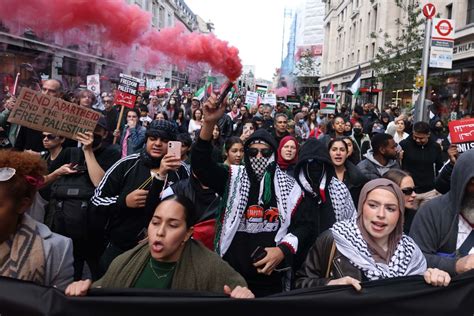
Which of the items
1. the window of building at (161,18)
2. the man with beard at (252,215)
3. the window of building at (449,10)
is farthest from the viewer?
the window of building at (449,10)

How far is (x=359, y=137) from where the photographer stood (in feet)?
31.1

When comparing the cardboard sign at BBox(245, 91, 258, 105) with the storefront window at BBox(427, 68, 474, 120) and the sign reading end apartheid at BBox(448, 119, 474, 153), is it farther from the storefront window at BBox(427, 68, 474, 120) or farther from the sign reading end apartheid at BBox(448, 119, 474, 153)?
the sign reading end apartheid at BBox(448, 119, 474, 153)

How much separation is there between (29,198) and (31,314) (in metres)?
0.54

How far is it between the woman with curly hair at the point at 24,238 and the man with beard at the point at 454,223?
2.07 metres

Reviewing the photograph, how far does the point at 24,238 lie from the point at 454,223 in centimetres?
241

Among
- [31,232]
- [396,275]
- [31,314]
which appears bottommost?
[31,314]

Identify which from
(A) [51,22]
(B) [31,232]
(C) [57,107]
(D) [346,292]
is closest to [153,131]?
(C) [57,107]

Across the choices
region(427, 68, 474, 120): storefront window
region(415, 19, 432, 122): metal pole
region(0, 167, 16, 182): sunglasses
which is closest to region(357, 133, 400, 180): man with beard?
region(0, 167, 16, 182): sunglasses

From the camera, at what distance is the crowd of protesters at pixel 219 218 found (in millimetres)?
2268

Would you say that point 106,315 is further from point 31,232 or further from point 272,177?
point 272,177

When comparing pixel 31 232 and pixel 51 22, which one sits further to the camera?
pixel 51 22

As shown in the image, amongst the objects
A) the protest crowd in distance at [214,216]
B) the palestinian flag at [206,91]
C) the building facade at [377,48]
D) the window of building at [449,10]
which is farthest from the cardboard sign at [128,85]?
the window of building at [449,10]

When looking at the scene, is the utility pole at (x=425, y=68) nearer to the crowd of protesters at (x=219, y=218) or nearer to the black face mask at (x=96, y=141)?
the crowd of protesters at (x=219, y=218)

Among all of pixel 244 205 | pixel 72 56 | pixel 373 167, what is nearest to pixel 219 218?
pixel 244 205
